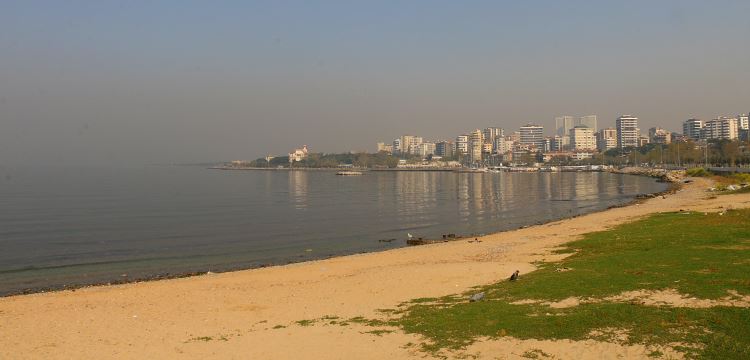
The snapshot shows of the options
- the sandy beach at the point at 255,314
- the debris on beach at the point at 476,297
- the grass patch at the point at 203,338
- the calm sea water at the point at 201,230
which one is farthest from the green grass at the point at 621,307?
the calm sea water at the point at 201,230

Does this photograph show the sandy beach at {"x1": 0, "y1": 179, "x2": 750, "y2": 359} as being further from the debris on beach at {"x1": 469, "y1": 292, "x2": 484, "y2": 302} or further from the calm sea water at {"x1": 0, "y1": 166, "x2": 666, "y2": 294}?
the calm sea water at {"x1": 0, "y1": 166, "x2": 666, "y2": 294}

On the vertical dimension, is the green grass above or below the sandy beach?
above

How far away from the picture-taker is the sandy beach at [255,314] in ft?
36.2

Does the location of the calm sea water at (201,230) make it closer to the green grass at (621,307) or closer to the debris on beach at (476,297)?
the debris on beach at (476,297)

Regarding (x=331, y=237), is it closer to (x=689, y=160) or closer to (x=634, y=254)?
(x=634, y=254)

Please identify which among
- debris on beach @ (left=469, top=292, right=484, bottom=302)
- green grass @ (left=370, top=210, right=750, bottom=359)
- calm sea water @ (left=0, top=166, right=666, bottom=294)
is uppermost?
green grass @ (left=370, top=210, right=750, bottom=359)

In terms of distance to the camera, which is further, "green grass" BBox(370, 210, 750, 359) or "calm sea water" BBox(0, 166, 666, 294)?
"calm sea water" BBox(0, 166, 666, 294)

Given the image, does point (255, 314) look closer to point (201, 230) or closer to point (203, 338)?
point (203, 338)

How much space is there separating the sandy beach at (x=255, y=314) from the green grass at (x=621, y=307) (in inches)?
25.6

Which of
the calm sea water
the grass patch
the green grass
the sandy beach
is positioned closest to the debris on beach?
the green grass

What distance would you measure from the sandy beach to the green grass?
0.65 m

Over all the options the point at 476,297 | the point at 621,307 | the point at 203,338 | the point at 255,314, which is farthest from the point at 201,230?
the point at 621,307

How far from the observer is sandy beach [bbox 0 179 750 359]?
11.0m

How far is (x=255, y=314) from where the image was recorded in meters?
15.3
